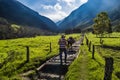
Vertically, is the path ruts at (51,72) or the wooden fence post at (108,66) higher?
the wooden fence post at (108,66)

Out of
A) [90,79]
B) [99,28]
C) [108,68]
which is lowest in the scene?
[90,79]

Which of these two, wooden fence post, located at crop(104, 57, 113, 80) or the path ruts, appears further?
the path ruts

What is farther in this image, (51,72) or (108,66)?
(51,72)

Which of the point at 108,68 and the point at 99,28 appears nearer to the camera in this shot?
the point at 108,68

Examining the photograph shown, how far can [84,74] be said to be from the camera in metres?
21.3

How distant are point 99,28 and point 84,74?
91736 millimetres

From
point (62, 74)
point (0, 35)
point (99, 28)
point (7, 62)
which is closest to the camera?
point (62, 74)

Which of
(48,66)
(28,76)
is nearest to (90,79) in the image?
(28,76)

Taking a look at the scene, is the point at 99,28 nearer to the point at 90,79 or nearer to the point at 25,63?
the point at 25,63

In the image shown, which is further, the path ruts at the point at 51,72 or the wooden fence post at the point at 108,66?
the path ruts at the point at 51,72

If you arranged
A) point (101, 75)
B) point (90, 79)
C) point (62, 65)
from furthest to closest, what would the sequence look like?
point (62, 65) → point (101, 75) → point (90, 79)

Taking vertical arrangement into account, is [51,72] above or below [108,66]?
below

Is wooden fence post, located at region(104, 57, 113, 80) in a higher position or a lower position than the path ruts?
higher

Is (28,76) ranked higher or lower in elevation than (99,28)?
lower
